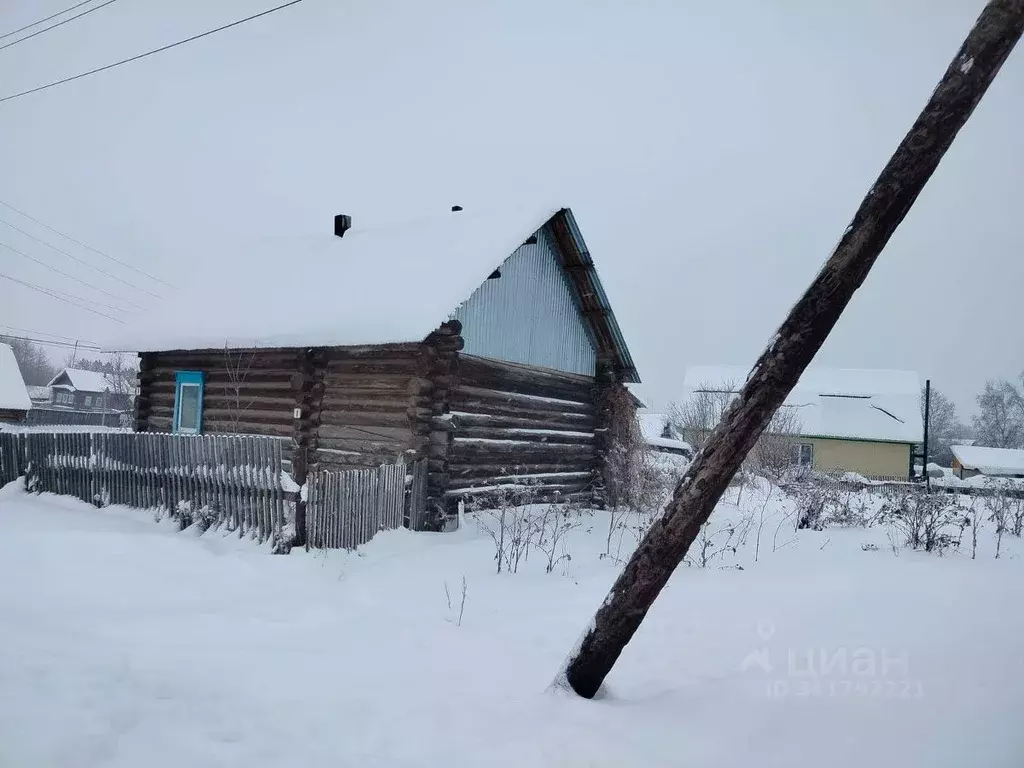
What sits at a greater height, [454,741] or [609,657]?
[609,657]

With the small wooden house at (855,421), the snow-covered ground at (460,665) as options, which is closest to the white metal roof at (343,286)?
the snow-covered ground at (460,665)

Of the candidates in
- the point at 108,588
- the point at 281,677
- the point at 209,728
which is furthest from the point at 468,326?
the point at 209,728

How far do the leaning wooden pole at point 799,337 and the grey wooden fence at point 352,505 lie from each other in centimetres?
461

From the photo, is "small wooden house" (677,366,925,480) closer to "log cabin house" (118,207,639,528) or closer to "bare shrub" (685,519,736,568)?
"log cabin house" (118,207,639,528)

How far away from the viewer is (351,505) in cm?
830

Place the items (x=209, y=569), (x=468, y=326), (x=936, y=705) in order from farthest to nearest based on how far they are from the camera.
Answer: (x=468, y=326), (x=209, y=569), (x=936, y=705)

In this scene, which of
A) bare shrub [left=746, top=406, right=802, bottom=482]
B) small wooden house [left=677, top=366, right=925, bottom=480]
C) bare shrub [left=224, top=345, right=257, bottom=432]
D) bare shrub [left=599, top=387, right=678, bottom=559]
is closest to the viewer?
bare shrub [left=224, top=345, right=257, bottom=432]

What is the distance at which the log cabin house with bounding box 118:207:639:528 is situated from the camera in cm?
1082

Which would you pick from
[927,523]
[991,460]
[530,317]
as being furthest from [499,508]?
[991,460]

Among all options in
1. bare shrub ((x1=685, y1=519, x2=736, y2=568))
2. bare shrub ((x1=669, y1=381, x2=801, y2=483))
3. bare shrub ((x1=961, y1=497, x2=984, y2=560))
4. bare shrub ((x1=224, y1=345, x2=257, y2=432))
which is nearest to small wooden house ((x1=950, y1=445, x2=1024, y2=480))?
bare shrub ((x1=669, y1=381, x2=801, y2=483))

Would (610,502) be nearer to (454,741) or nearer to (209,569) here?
(209,569)

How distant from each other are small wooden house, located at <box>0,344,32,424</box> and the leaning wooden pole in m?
Answer: 37.5

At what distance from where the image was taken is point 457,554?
868cm

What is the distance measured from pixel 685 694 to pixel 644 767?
1081 millimetres
